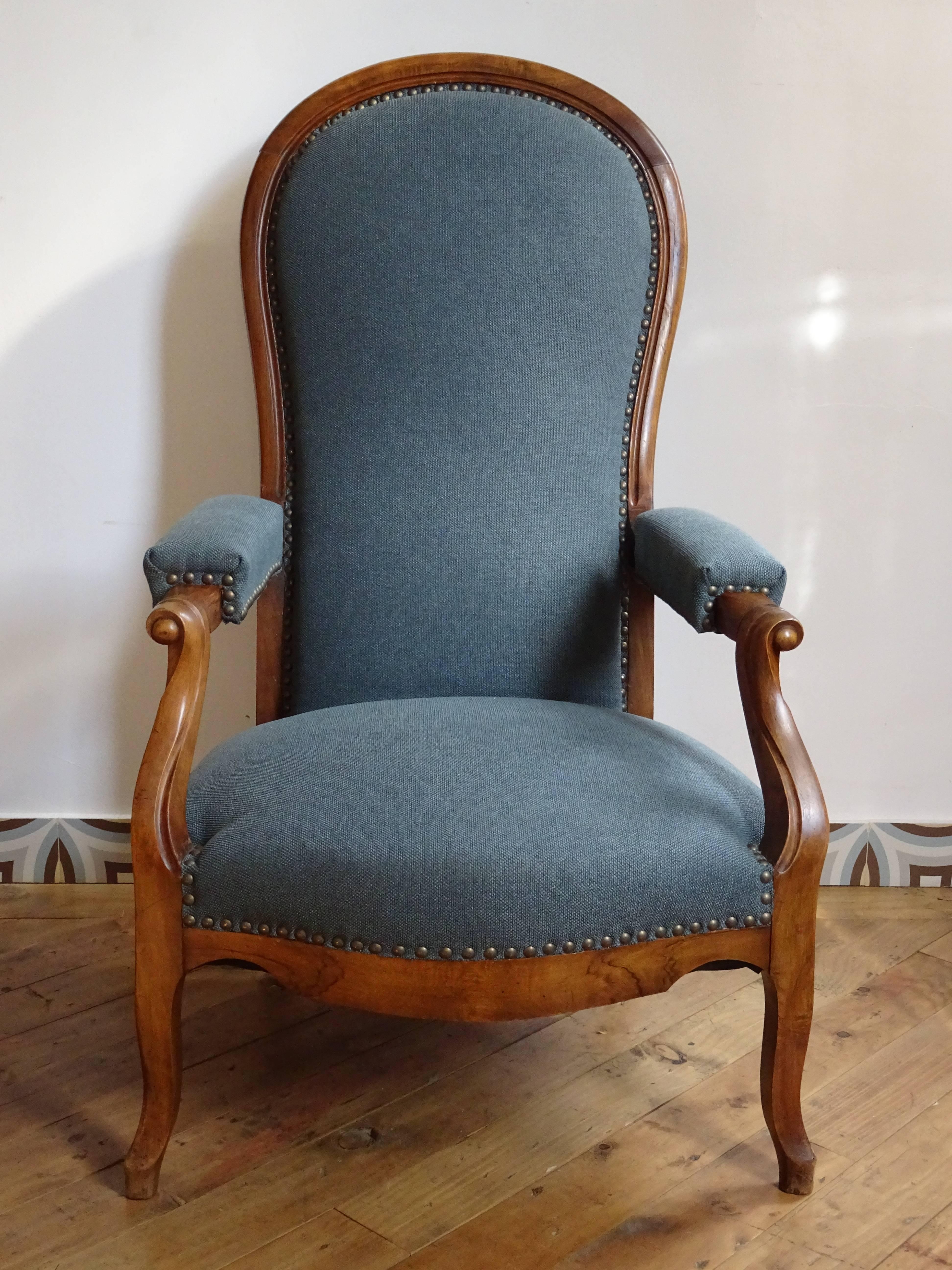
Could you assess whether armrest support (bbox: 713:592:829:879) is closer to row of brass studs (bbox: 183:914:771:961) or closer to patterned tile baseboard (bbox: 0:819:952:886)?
row of brass studs (bbox: 183:914:771:961)

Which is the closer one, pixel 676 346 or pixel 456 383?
pixel 456 383

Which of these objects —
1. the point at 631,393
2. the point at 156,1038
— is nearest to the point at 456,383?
the point at 631,393

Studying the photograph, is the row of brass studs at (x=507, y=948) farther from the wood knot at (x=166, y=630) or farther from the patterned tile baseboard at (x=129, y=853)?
the patterned tile baseboard at (x=129, y=853)

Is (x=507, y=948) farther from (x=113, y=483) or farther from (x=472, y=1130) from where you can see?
(x=113, y=483)

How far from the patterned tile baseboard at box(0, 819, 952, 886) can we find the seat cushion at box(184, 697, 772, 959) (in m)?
0.77

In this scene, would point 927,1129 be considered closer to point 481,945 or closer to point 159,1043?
point 481,945

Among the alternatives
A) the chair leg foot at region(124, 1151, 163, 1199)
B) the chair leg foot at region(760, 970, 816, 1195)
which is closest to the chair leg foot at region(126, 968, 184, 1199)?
the chair leg foot at region(124, 1151, 163, 1199)

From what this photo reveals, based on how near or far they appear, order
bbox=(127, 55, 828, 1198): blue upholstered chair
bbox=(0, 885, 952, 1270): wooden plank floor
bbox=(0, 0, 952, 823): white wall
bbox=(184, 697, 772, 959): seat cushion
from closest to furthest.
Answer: bbox=(184, 697, 772, 959): seat cushion, bbox=(0, 885, 952, 1270): wooden plank floor, bbox=(127, 55, 828, 1198): blue upholstered chair, bbox=(0, 0, 952, 823): white wall

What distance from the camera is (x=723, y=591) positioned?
110cm

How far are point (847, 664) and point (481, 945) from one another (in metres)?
1.02

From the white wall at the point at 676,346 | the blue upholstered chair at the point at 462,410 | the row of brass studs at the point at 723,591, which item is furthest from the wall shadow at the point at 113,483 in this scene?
the row of brass studs at the point at 723,591

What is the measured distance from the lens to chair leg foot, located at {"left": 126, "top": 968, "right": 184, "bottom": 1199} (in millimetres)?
1035

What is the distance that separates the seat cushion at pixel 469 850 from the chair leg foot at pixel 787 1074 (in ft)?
0.32

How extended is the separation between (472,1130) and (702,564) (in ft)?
2.18
